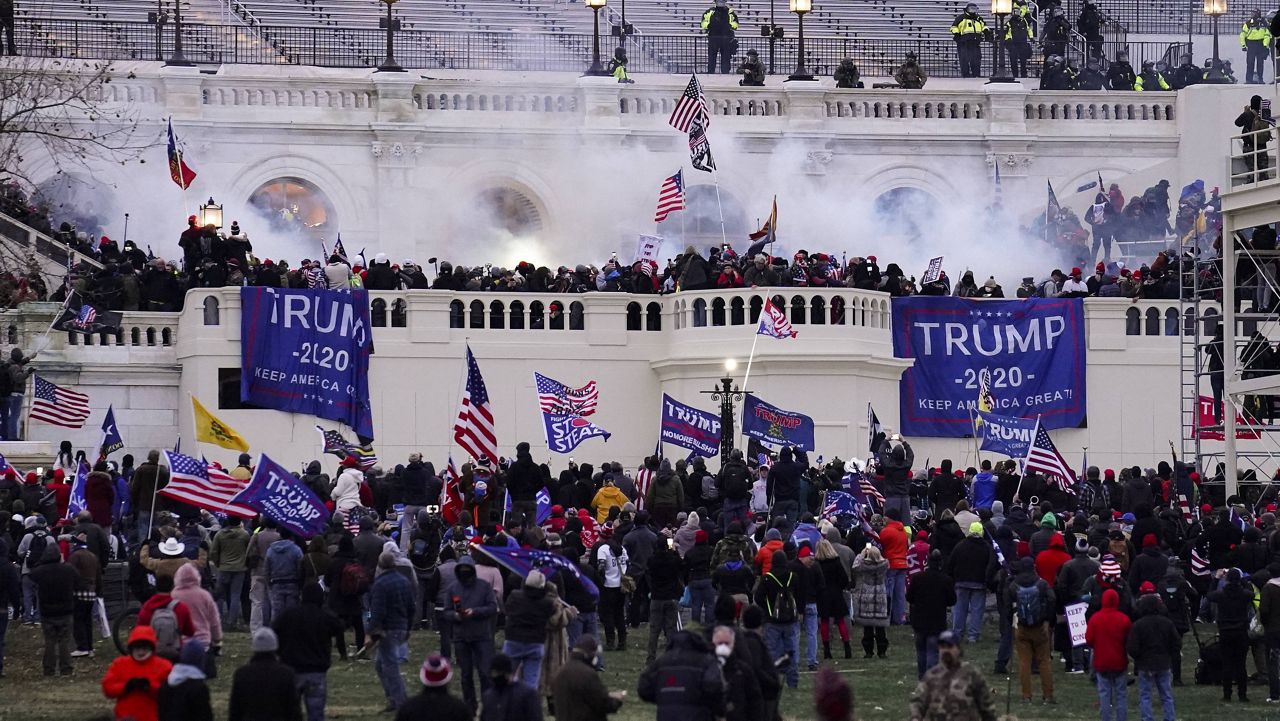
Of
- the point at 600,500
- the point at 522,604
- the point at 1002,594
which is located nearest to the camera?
the point at 522,604

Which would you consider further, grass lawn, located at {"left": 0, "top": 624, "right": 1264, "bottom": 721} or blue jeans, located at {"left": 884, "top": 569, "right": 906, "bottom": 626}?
blue jeans, located at {"left": 884, "top": 569, "right": 906, "bottom": 626}

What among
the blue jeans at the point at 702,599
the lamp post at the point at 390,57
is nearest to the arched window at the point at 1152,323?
the lamp post at the point at 390,57

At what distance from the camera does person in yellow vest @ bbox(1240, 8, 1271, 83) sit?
2299 inches

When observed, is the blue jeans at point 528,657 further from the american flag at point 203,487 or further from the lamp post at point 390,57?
the lamp post at point 390,57

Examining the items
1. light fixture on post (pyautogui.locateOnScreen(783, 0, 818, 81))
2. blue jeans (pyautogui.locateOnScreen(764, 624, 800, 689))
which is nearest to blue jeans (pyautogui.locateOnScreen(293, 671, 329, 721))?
→ blue jeans (pyautogui.locateOnScreen(764, 624, 800, 689))

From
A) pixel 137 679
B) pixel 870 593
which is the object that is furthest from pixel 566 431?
pixel 137 679

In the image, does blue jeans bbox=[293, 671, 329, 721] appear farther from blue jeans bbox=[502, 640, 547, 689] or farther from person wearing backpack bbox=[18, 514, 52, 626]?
person wearing backpack bbox=[18, 514, 52, 626]

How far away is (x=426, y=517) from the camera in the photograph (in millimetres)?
29625

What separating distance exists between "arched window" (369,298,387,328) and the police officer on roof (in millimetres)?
14352

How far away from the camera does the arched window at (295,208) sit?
175 ft

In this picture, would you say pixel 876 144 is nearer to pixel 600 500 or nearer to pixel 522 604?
pixel 600 500

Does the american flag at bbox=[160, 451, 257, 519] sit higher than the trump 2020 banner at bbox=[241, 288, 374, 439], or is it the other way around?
the trump 2020 banner at bbox=[241, 288, 374, 439]

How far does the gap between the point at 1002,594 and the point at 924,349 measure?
16.2m

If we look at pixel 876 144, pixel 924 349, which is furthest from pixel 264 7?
pixel 924 349
